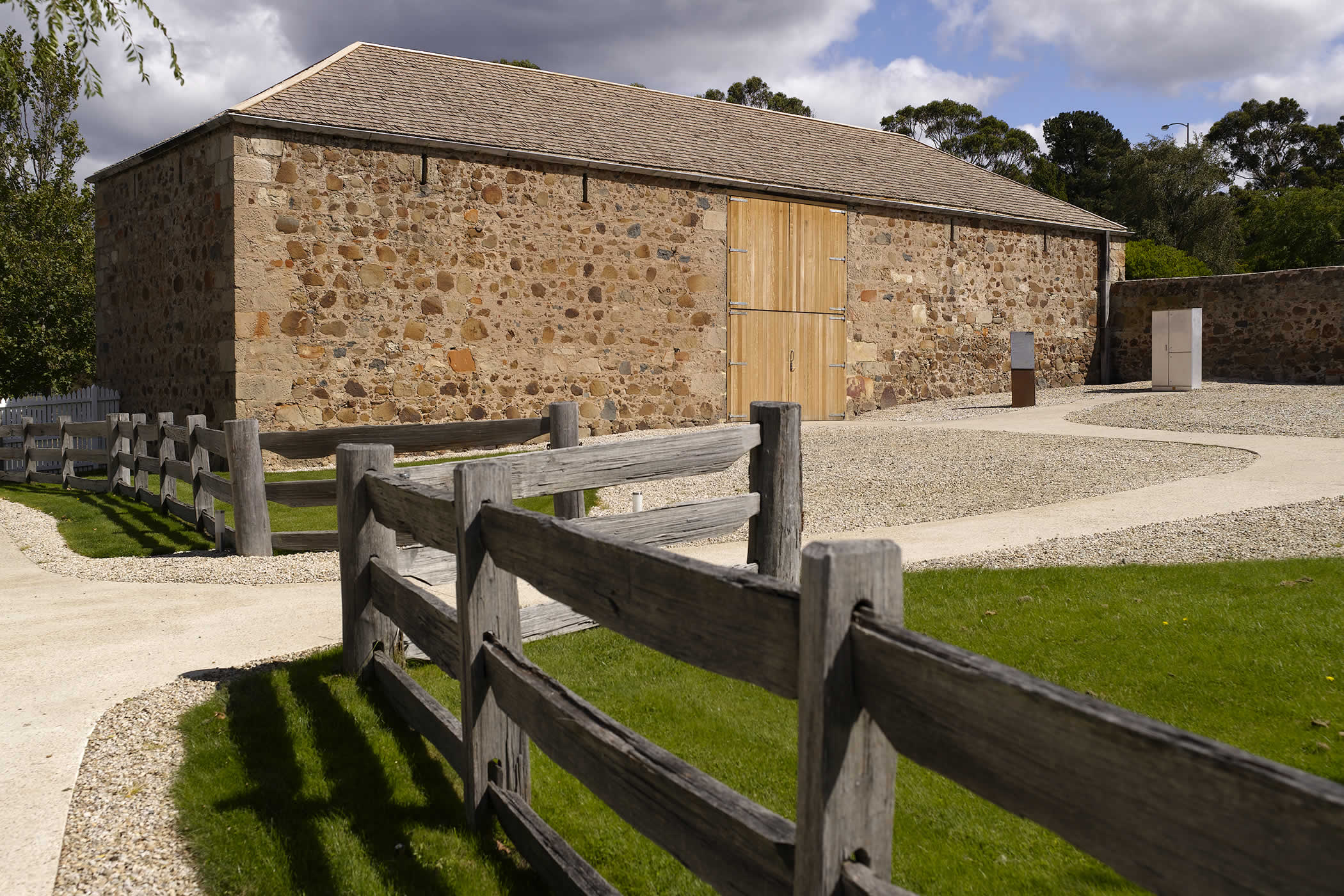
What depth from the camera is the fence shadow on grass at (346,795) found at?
9.45ft

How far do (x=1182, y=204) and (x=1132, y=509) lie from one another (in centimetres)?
3798

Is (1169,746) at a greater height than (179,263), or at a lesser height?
lesser

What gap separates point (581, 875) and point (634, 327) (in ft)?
43.8

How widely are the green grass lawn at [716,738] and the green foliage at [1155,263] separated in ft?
83.0

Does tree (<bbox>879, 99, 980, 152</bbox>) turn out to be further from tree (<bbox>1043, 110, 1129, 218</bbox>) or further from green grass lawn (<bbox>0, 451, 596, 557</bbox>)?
green grass lawn (<bbox>0, 451, 596, 557</bbox>)

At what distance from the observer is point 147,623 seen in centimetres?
579

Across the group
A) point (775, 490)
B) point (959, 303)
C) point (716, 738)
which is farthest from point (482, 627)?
point (959, 303)

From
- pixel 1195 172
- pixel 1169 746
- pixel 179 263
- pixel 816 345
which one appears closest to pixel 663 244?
pixel 816 345

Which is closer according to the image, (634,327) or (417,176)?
(417,176)

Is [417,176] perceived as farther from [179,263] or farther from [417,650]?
[417,650]

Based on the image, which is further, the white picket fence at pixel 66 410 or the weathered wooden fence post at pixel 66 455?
the white picket fence at pixel 66 410

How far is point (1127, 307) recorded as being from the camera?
69.6 feet

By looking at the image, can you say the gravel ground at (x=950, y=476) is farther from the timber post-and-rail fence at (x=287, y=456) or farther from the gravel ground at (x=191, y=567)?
the gravel ground at (x=191, y=567)

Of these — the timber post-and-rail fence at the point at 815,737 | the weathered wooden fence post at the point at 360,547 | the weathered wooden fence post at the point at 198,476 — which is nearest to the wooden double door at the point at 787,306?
the weathered wooden fence post at the point at 198,476
